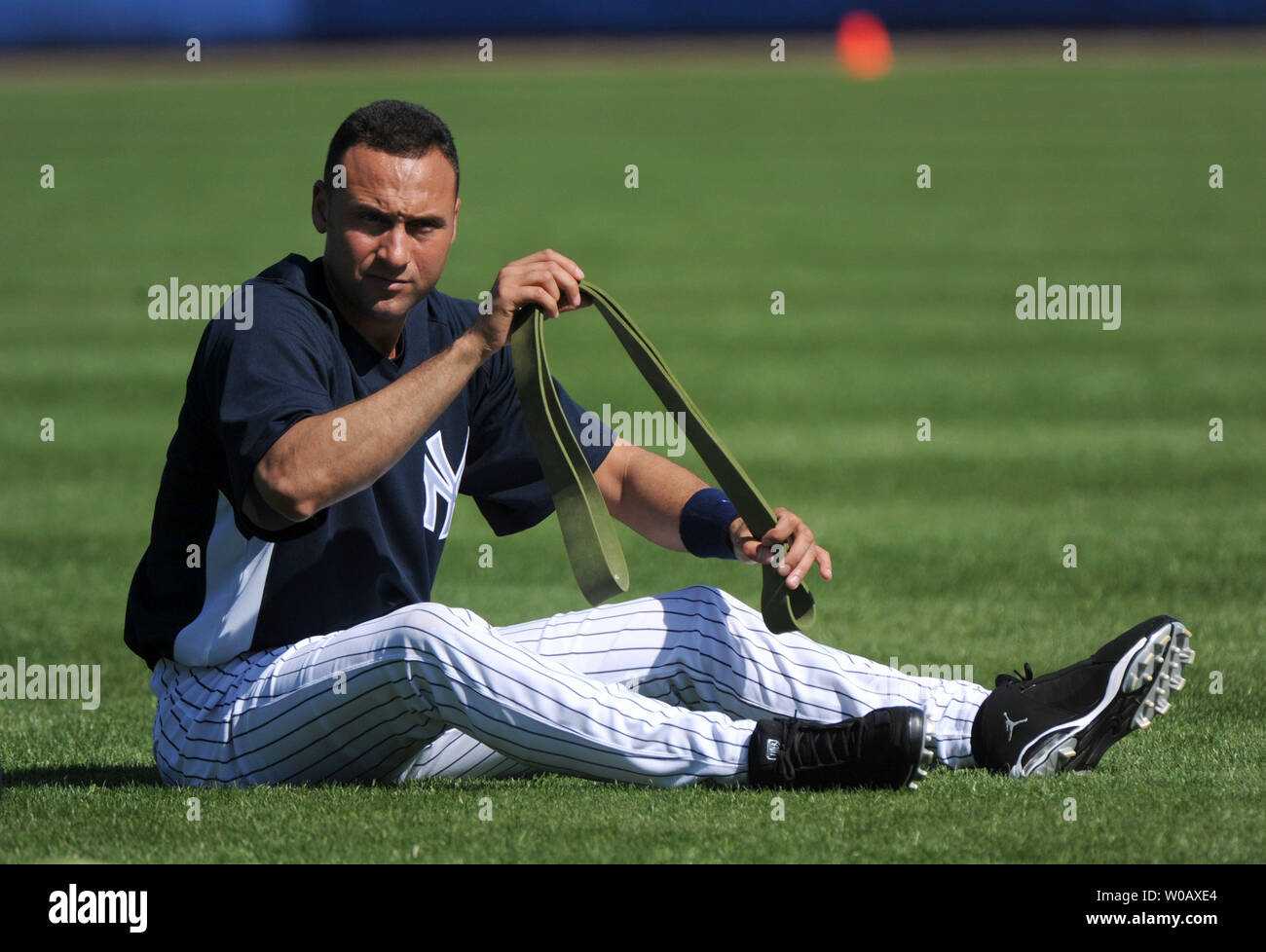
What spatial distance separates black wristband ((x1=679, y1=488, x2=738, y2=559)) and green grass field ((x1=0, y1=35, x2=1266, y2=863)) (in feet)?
2.63

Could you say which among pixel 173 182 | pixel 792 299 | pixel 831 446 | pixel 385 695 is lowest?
pixel 385 695

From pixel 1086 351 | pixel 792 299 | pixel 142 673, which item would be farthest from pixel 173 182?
pixel 142 673

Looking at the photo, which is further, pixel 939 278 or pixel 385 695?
pixel 939 278

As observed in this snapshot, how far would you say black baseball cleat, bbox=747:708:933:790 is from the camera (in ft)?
14.5

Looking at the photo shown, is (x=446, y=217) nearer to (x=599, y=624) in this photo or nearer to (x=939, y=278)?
(x=599, y=624)

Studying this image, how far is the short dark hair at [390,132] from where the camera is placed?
4.63 m

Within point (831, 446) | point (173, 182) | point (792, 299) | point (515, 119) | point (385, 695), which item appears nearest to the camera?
point (385, 695)

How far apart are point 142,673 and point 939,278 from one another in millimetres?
14774

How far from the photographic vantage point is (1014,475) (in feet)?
36.0

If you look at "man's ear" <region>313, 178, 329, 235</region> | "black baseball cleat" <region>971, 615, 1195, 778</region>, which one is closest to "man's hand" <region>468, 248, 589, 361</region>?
"man's ear" <region>313, 178, 329, 235</region>

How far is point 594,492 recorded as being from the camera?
496cm

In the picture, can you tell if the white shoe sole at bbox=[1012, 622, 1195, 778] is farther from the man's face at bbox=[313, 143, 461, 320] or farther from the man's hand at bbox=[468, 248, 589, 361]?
the man's face at bbox=[313, 143, 461, 320]
